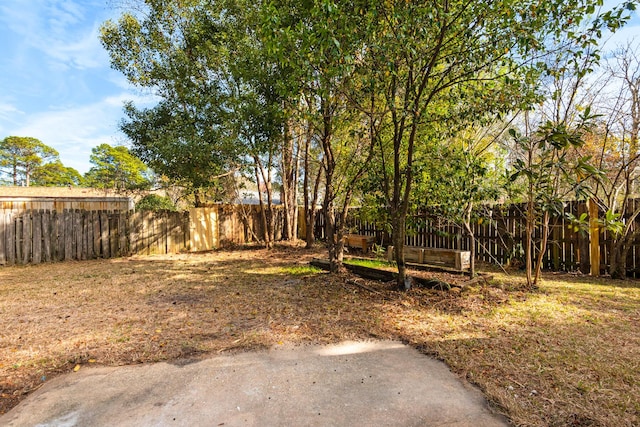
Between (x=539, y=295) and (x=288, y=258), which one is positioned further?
(x=288, y=258)

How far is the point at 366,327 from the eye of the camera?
11.6 feet

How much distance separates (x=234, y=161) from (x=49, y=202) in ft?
38.7

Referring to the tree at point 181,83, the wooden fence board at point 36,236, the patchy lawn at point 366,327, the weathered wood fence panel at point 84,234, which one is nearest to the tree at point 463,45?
the patchy lawn at point 366,327

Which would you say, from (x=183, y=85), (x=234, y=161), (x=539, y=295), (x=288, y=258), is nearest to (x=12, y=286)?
(x=234, y=161)

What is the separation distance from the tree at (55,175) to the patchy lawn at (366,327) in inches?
1413

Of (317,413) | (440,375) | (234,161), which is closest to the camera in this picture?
(317,413)

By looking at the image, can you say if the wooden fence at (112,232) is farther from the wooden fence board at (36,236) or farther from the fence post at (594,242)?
the fence post at (594,242)

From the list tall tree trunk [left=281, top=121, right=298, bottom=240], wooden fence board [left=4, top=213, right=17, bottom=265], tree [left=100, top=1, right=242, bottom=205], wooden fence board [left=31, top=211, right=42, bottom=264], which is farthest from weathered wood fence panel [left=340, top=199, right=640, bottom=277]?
wooden fence board [left=4, top=213, right=17, bottom=265]

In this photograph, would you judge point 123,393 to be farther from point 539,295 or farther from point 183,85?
point 183,85

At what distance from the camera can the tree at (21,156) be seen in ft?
108

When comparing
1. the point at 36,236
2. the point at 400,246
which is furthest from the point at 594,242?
the point at 36,236

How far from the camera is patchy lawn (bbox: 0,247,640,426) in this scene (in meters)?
2.28

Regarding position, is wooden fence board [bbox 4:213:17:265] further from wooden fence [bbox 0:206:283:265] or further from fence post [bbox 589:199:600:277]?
fence post [bbox 589:199:600:277]

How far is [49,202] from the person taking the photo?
47.8 ft
